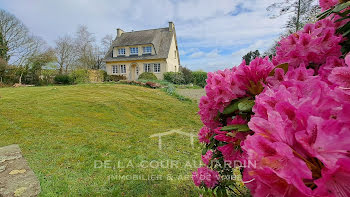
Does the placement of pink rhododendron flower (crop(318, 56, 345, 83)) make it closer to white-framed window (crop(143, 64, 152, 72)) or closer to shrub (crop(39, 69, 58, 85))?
white-framed window (crop(143, 64, 152, 72))

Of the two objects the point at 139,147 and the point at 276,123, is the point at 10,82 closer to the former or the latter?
the point at 139,147

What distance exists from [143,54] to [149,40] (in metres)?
1.82

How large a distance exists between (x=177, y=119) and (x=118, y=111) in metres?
2.25

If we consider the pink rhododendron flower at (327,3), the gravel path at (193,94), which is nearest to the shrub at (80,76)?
the gravel path at (193,94)

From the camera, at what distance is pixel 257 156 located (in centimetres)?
45

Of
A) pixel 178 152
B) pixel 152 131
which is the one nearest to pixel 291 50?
pixel 178 152

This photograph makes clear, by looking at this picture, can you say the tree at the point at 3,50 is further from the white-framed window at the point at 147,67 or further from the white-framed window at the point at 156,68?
the white-framed window at the point at 156,68

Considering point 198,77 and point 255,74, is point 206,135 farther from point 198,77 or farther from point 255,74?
point 198,77

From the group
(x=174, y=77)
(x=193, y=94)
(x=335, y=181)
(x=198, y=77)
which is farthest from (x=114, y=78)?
(x=335, y=181)

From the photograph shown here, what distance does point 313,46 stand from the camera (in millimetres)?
939

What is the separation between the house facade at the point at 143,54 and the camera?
22047mm

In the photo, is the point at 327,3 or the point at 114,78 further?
the point at 114,78

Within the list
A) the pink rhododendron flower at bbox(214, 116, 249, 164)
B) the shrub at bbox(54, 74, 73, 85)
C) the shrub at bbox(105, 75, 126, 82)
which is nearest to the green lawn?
the pink rhododendron flower at bbox(214, 116, 249, 164)

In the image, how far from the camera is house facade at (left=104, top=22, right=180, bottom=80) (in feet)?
72.3
